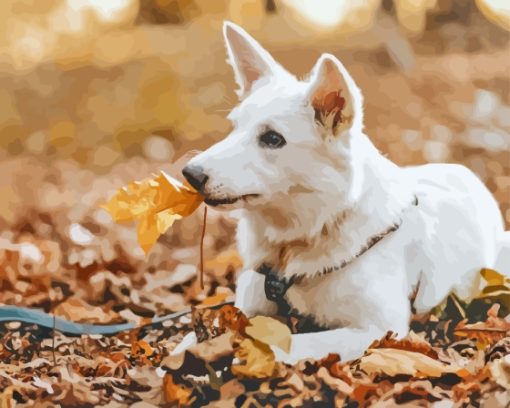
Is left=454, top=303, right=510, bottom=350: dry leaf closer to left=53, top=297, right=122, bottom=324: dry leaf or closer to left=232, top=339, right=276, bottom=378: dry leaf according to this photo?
left=232, top=339, right=276, bottom=378: dry leaf

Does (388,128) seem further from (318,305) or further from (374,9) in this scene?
(318,305)

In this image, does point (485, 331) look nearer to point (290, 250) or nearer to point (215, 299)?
point (290, 250)

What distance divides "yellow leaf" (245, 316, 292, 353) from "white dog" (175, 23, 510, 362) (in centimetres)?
2

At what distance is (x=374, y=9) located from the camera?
189 cm

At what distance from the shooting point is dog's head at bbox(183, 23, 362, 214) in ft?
5.36

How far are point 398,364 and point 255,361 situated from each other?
31cm

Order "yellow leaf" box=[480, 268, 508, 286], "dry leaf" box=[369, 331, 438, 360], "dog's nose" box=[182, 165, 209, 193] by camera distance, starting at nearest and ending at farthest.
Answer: "dog's nose" box=[182, 165, 209, 193]
"dry leaf" box=[369, 331, 438, 360]
"yellow leaf" box=[480, 268, 508, 286]

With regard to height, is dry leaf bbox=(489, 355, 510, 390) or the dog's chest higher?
the dog's chest

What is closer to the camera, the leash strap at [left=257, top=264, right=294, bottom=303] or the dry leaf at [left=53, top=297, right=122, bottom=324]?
the leash strap at [left=257, top=264, right=294, bottom=303]

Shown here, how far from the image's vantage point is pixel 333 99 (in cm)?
166

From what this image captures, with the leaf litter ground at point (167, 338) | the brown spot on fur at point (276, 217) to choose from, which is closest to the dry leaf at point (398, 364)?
the leaf litter ground at point (167, 338)

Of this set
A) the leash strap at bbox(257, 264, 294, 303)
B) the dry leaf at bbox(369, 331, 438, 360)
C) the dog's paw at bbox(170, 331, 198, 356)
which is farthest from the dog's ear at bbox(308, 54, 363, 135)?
the dog's paw at bbox(170, 331, 198, 356)

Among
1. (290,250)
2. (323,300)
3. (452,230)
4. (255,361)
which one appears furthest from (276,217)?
(452,230)

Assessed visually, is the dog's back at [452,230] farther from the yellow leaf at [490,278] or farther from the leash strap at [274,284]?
the leash strap at [274,284]
